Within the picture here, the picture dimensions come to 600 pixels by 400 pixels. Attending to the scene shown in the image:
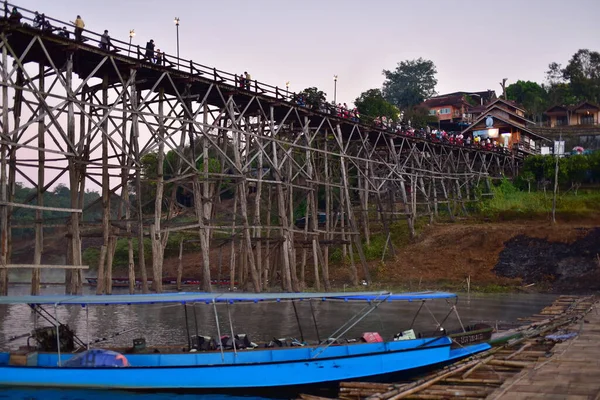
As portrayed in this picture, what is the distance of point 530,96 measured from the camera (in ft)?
312

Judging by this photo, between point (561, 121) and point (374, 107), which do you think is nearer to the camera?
point (374, 107)

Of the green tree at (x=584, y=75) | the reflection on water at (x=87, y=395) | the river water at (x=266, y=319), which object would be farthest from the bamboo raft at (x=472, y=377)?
the green tree at (x=584, y=75)

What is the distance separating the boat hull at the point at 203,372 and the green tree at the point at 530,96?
80287mm

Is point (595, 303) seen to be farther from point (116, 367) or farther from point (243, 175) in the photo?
point (116, 367)

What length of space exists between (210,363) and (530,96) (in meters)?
88.7

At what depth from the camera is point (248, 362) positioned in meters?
15.6

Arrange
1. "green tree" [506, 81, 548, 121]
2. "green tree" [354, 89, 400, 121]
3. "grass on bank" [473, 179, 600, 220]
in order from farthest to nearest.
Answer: "green tree" [506, 81, 548, 121] → "green tree" [354, 89, 400, 121] → "grass on bank" [473, 179, 600, 220]

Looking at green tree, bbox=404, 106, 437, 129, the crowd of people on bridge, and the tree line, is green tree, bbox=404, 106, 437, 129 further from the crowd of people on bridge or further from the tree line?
the crowd of people on bridge

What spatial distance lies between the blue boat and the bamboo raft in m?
1.14

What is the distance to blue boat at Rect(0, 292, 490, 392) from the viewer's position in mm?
15227

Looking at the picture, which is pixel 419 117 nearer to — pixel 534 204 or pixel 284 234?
pixel 534 204

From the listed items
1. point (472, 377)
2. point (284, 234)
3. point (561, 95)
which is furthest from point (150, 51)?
point (561, 95)

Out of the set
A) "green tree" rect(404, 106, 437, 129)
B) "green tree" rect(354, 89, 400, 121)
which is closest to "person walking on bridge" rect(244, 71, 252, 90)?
"green tree" rect(354, 89, 400, 121)

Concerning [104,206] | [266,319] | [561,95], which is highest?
[561,95]
